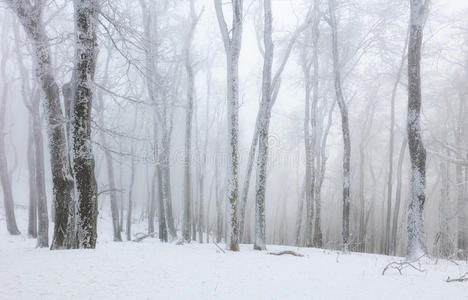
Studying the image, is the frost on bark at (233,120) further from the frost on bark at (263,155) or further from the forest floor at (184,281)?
the forest floor at (184,281)

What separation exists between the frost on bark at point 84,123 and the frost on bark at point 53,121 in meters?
0.82

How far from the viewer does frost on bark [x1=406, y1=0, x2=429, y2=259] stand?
7.14 metres

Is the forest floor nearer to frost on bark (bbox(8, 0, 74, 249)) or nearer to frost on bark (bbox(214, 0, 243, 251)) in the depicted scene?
frost on bark (bbox(8, 0, 74, 249))

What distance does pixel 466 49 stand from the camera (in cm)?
1673

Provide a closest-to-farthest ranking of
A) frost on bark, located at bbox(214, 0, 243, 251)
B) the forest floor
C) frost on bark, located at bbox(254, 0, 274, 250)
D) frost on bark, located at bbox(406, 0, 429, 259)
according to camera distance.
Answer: the forest floor < frost on bark, located at bbox(406, 0, 429, 259) < frost on bark, located at bbox(214, 0, 243, 251) < frost on bark, located at bbox(254, 0, 274, 250)

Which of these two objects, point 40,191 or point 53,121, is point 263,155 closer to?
point 53,121

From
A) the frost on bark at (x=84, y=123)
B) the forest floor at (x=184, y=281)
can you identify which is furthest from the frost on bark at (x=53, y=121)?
the forest floor at (x=184, y=281)

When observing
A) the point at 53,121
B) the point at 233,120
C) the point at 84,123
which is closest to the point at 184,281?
the point at 84,123

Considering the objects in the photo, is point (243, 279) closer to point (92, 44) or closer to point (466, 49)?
point (92, 44)

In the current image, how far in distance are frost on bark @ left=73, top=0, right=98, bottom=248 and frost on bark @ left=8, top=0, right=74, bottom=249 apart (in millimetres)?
820

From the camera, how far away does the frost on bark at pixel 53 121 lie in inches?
247

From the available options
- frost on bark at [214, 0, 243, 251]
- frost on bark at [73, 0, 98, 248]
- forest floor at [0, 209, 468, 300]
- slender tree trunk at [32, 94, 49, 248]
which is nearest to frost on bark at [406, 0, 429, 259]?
forest floor at [0, 209, 468, 300]

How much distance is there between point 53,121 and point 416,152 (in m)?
7.73

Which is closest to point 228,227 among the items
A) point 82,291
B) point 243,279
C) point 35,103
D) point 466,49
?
point 243,279
